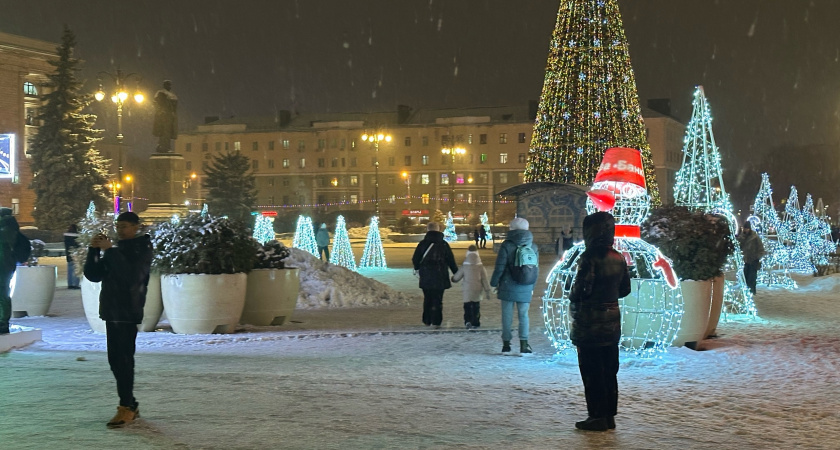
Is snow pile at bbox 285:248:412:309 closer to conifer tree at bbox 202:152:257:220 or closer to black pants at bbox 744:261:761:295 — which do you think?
black pants at bbox 744:261:761:295

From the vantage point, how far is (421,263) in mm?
14680

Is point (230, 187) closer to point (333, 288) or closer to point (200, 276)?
point (333, 288)

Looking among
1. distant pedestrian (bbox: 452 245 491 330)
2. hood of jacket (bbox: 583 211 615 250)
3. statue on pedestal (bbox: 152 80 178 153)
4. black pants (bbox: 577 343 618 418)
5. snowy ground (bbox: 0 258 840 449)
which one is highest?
statue on pedestal (bbox: 152 80 178 153)

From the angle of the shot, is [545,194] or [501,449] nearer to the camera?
[501,449]

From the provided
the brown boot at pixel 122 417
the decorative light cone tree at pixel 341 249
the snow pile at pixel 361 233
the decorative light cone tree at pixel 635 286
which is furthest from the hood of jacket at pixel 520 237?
the snow pile at pixel 361 233

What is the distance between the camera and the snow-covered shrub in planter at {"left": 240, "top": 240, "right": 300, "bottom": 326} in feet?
48.1

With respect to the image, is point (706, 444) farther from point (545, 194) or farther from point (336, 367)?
point (545, 194)

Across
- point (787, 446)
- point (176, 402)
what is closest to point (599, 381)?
point (787, 446)

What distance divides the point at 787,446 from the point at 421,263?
330 inches

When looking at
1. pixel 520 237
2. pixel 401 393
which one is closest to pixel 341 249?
pixel 520 237

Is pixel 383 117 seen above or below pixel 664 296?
above

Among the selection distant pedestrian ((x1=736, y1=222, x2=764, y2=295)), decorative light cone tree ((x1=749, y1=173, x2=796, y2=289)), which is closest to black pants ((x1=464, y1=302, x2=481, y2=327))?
distant pedestrian ((x1=736, y1=222, x2=764, y2=295))

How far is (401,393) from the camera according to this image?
8.80m

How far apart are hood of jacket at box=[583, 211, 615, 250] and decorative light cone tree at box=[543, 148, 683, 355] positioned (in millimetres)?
3175
